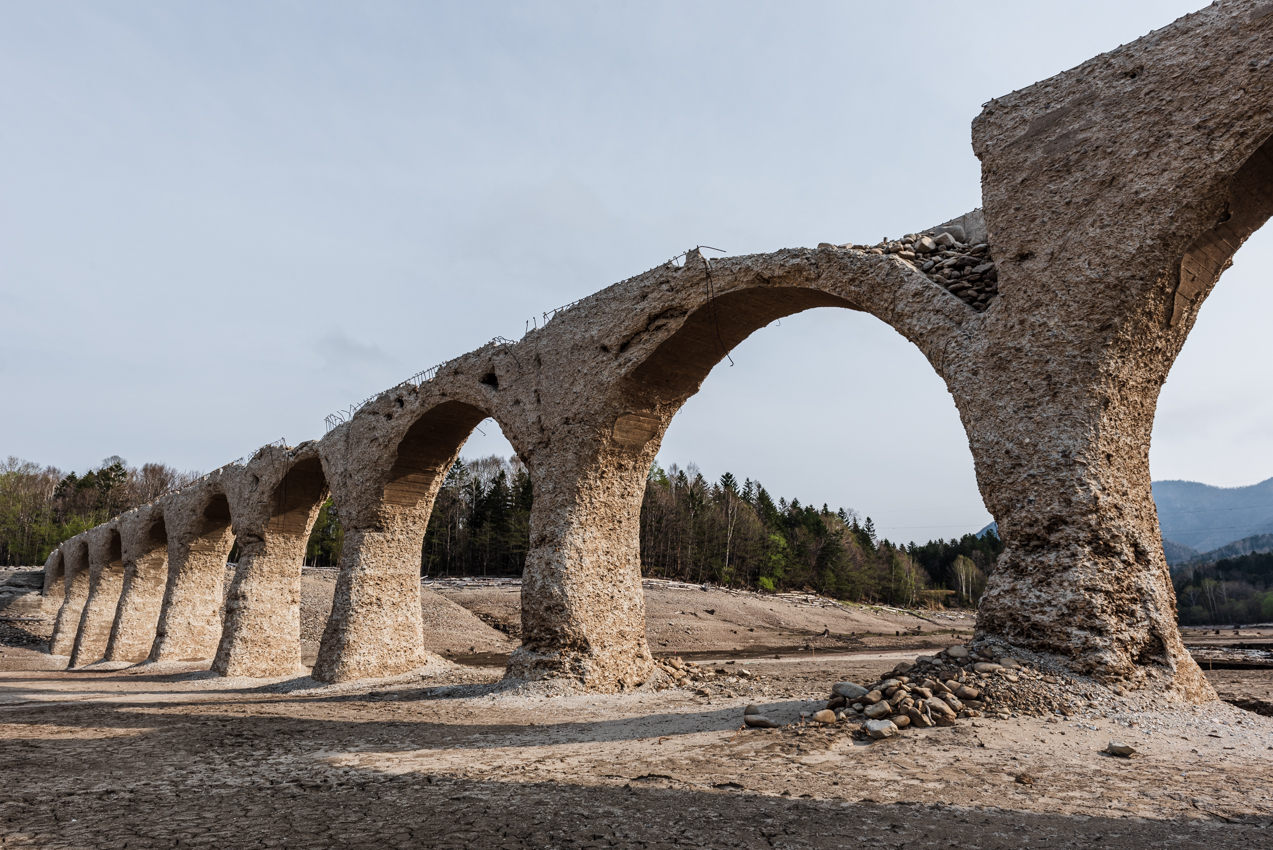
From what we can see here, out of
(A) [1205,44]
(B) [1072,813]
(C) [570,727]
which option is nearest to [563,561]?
(C) [570,727]

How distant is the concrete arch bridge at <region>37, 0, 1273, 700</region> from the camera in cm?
453

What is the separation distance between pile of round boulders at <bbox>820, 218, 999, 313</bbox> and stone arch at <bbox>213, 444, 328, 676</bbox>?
10009mm

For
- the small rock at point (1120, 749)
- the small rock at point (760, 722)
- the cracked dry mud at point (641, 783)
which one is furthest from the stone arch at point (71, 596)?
the small rock at point (1120, 749)

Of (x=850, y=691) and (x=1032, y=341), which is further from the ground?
(x=1032, y=341)

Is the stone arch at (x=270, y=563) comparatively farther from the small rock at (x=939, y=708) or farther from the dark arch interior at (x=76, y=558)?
the dark arch interior at (x=76, y=558)

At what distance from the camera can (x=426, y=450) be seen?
10.9m

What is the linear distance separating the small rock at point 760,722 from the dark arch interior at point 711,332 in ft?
12.2

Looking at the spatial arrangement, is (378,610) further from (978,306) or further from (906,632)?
(906,632)

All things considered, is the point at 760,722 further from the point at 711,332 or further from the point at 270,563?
the point at 270,563

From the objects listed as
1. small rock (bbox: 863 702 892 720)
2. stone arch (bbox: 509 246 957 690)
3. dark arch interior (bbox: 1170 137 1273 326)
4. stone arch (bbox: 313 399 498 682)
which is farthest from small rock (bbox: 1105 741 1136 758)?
stone arch (bbox: 313 399 498 682)

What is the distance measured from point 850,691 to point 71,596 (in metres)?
26.0

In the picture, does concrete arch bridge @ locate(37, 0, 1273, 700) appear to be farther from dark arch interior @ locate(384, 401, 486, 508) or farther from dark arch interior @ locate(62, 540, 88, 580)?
dark arch interior @ locate(62, 540, 88, 580)

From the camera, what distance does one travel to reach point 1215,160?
174 inches

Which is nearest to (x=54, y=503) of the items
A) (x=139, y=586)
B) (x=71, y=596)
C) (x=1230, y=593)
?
(x=71, y=596)
